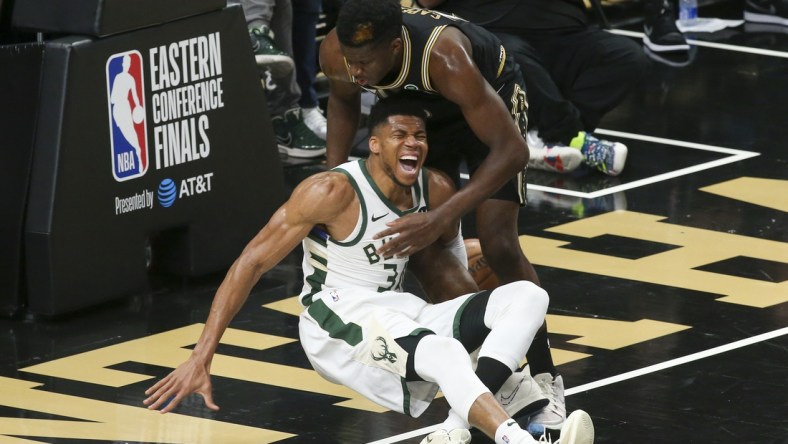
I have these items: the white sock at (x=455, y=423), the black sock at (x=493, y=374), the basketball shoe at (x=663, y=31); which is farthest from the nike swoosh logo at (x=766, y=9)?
the white sock at (x=455, y=423)

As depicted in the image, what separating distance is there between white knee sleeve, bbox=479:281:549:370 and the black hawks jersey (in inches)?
32.4

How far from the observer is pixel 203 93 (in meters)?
7.64

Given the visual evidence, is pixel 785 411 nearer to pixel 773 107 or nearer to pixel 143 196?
pixel 143 196

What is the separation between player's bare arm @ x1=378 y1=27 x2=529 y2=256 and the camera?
575cm

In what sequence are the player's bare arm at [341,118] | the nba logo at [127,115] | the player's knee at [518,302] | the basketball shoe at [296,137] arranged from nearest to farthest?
the player's knee at [518,302]
the player's bare arm at [341,118]
the nba logo at [127,115]
the basketball shoe at [296,137]

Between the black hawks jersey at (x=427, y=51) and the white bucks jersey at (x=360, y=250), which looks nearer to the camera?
the white bucks jersey at (x=360, y=250)

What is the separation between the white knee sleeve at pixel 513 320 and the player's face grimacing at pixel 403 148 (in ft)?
1.65

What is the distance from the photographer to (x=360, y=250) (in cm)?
567

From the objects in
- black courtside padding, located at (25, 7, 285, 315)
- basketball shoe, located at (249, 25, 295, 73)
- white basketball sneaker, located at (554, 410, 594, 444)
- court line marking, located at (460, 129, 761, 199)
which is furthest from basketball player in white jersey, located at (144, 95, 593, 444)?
basketball shoe, located at (249, 25, 295, 73)

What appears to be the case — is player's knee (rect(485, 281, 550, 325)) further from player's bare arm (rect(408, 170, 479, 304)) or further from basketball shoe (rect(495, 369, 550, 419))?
player's bare arm (rect(408, 170, 479, 304))

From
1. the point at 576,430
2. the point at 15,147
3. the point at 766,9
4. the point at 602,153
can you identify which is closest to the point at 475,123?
the point at 576,430

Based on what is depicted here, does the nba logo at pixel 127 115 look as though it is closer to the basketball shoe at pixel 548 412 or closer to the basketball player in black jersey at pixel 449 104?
the basketball player in black jersey at pixel 449 104

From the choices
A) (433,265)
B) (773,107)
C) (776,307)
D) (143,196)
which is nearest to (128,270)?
(143,196)

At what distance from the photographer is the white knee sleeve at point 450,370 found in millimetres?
5234
